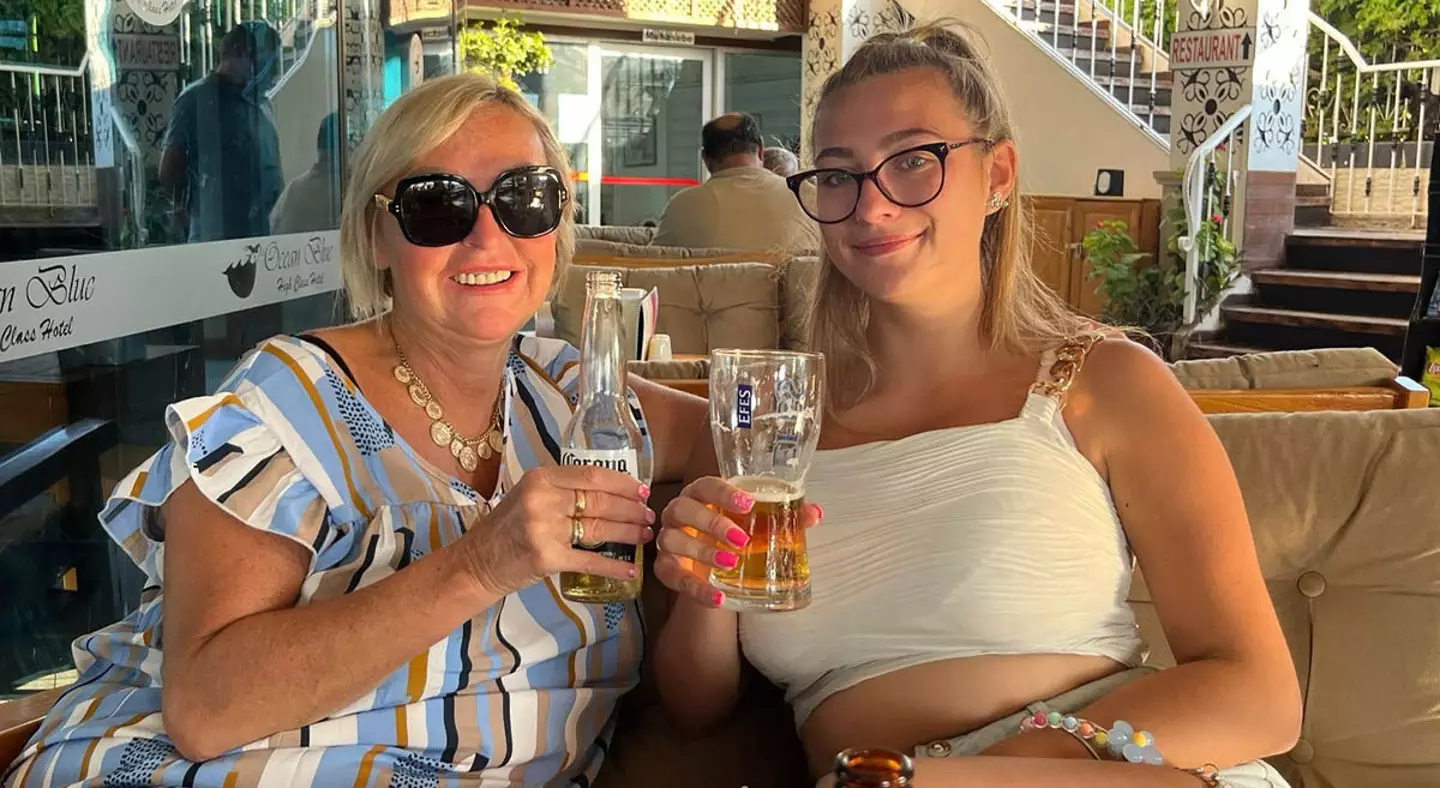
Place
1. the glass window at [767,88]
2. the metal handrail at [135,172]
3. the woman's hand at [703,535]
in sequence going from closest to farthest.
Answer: the woman's hand at [703,535]
the metal handrail at [135,172]
the glass window at [767,88]

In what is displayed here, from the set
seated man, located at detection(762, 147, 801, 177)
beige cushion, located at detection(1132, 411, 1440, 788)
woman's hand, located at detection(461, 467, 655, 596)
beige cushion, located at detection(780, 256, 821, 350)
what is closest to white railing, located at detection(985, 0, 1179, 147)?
seated man, located at detection(762, 147, 801, 177)

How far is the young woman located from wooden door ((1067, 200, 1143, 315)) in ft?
23.9

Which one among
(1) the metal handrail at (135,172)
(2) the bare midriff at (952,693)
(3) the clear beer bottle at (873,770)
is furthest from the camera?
(1) the metal handrail at (135,172)

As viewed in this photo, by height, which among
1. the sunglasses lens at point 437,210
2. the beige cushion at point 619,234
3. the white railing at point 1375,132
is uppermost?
the white railing at point 1375,132

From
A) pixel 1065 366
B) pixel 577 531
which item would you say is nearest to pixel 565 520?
pixel 577 531

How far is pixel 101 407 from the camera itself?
3174mm

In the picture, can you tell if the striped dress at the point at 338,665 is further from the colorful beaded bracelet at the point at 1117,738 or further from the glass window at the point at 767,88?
the glass window at the point at 767,88

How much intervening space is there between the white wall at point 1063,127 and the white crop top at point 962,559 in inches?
305

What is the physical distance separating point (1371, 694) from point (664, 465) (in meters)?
1.04

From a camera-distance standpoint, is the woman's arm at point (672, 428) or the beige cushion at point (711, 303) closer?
the woman's arm at point (672, 428)

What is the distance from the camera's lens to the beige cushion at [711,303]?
484cm

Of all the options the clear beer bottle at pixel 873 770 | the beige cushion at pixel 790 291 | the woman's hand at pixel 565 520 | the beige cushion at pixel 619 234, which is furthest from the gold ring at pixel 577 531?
the beige cushion at pixel 619 234

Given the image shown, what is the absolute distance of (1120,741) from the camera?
1254 mm

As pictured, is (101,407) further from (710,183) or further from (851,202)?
(710,183)
